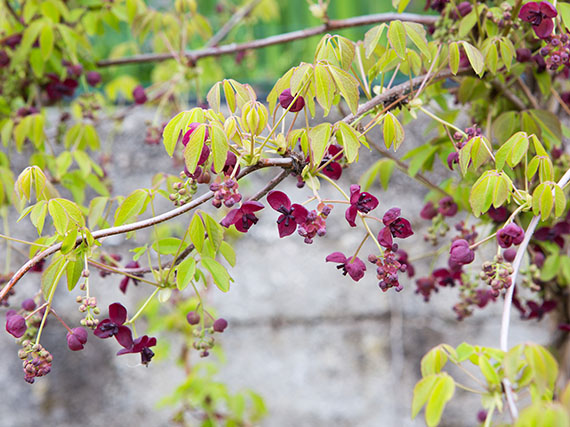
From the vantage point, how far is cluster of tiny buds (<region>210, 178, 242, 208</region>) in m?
0.69

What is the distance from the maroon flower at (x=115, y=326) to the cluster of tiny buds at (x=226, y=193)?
0.24 metres

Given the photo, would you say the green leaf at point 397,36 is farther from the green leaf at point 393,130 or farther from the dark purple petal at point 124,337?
the dark purple petal at point 124,337

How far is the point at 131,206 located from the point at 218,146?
9.6 inches

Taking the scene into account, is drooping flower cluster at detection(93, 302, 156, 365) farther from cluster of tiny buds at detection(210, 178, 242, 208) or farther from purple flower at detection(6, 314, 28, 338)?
cluster of tiny buds at detection(210, 178, 242, 208)

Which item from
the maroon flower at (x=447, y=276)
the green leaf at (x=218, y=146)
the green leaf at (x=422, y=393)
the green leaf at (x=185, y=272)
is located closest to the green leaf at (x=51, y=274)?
the green leaf at (x=185, y=272)

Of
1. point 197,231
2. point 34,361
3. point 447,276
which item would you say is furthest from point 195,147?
point 447,276

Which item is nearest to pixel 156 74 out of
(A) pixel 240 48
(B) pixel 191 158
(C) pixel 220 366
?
(A) pixel 240 48

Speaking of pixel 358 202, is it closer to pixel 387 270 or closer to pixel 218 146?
pixel 387 270

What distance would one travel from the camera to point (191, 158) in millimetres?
701

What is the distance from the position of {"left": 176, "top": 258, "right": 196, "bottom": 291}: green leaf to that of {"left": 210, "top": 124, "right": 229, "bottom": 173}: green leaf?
188 mm

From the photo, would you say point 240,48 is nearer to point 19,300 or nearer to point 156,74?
point 156,74

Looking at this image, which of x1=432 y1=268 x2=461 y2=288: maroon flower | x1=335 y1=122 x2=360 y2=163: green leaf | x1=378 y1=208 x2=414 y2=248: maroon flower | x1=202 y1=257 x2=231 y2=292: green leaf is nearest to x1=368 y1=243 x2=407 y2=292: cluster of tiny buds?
x1=378 y1=208 x2=414 y2=248: maroon flower

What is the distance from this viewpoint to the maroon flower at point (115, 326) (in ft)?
2.65

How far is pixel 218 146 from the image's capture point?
682 millimetres
